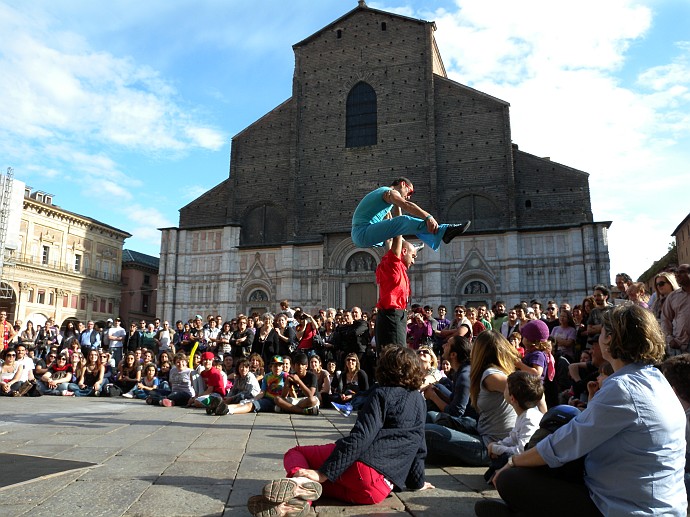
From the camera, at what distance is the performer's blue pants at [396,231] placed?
516 centimetres

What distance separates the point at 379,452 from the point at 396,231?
2560mm

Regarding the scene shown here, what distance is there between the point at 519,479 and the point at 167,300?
32.9 metres

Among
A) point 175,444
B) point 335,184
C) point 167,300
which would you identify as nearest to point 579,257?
point 335,184

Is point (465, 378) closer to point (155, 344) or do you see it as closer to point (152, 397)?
point (152, 397)

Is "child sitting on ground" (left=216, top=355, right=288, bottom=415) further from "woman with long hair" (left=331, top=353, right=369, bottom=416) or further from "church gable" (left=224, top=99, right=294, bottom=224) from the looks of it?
"church gable" (left=224, top=99, right=294, bottom=224)

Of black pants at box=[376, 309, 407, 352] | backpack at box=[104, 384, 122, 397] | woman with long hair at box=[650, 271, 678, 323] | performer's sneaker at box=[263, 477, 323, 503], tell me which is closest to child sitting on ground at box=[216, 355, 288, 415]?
black pants at box=[376, 309, 407, 352]

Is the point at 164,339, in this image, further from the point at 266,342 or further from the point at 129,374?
the point at 266,342

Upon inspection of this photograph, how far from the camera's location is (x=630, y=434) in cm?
225

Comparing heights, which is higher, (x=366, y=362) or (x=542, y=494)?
(x=366, y=362)

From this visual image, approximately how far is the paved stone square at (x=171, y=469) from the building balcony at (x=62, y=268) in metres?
34.9

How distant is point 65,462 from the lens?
4.08 metres

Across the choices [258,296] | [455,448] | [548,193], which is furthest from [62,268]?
[455,448]

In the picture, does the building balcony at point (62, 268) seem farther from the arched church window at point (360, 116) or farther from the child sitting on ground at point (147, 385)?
the child sitting on ground at point (147, 385)

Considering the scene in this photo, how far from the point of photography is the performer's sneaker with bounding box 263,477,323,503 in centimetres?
266
